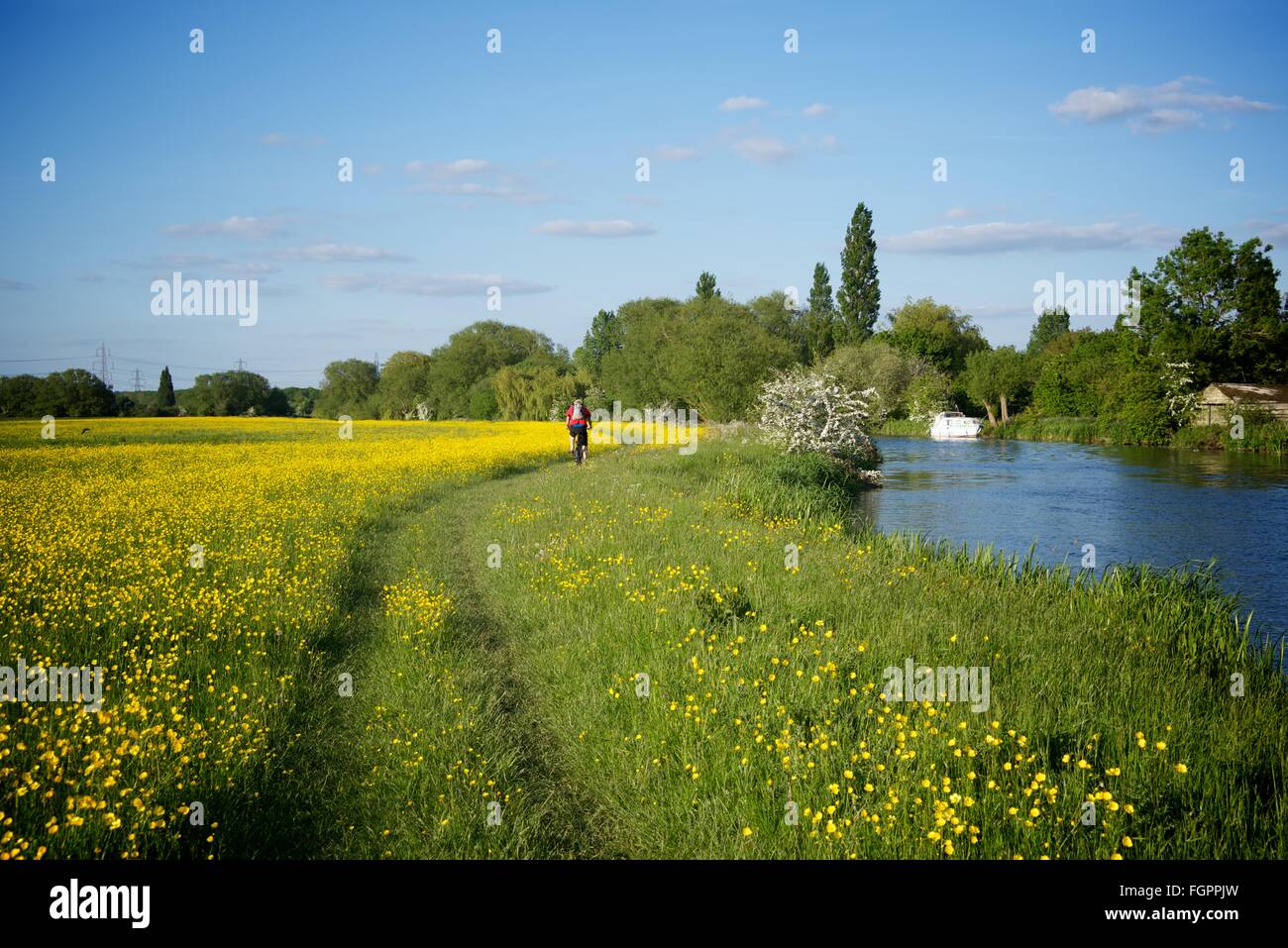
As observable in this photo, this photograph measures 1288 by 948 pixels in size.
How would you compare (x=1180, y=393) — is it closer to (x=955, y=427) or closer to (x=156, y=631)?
(x=955, y=427)

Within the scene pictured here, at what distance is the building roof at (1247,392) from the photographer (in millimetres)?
40844

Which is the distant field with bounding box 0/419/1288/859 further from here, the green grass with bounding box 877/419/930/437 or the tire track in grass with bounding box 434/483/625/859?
the green grass with bounding box 877/419/930/437

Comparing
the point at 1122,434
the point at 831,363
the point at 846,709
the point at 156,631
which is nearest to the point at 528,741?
the point at 846,709

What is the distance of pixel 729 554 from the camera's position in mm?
10148

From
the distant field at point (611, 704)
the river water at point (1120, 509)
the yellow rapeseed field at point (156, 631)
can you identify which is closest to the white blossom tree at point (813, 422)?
the river water at point (1120, 509)

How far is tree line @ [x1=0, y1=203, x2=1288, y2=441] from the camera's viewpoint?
1742 inches

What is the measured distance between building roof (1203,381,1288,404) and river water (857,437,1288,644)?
20.7 ft

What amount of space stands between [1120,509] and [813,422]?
1172 centimetres

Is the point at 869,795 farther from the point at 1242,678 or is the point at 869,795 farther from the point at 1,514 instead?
the point at 1,514

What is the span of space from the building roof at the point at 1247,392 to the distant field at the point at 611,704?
38.3 m

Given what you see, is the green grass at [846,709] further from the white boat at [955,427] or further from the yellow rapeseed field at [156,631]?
the white boat at [955,427]

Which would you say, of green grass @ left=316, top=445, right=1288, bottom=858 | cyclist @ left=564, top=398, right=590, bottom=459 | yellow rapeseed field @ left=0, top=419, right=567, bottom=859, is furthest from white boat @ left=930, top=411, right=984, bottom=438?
green grass @ left=316, top=445, right=1288, bottom=858
